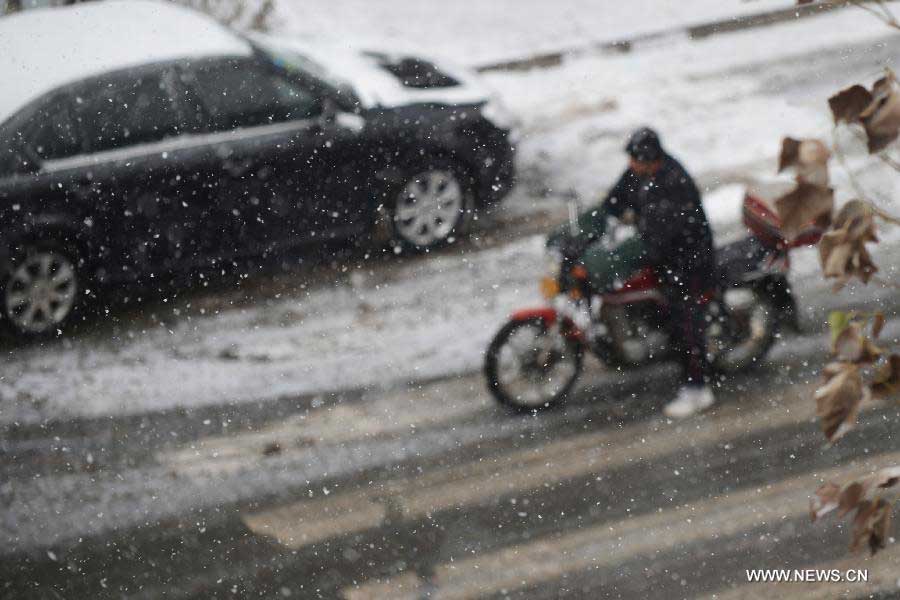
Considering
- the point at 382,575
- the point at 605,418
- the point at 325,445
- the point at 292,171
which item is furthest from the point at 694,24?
the point at 382,575

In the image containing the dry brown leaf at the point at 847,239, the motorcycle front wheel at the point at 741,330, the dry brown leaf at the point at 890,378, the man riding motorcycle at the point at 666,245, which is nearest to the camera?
the dry brown leaf at the point at 847,239

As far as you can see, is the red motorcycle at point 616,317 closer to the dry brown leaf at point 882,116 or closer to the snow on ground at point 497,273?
the snow on ground at point 497,273

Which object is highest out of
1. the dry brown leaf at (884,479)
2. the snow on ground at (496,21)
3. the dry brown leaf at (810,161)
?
the snow on ground at (496,21)

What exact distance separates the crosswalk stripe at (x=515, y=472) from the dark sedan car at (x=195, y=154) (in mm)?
2641

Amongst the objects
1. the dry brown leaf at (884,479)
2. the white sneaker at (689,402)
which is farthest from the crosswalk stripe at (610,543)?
the dry brown leaf at (884,479)

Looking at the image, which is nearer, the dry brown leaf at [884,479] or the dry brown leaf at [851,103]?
the dry brown leaf at [851,103]

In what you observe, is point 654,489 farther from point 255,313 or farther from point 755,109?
point 755,109

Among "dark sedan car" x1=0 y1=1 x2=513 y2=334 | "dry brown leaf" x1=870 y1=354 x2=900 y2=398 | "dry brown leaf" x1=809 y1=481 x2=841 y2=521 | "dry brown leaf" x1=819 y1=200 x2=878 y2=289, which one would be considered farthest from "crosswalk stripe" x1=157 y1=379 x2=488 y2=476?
"dry brown leaf" x1=819 y1=200 x2=878 y2=289

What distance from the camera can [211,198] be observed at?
800 cm

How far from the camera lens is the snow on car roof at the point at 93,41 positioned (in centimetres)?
759

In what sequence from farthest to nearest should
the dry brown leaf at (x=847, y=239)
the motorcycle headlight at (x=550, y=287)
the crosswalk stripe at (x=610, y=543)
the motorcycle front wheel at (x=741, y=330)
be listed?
the motorcycle front wheel at (x=741, y=330) → the motorcycle headlight at (x=550, y=287) → the crosswalk stripe at (x=610, y=543) → the dry brown leaf at (x=847, y=239)

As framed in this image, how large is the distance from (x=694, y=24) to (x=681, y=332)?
7168 millimetres

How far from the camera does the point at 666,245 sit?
643 cm

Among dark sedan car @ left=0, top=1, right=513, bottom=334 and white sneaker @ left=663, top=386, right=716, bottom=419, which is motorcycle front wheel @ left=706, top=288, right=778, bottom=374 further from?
dark sedan car @ left=0, top=1, right=513, bottom=334
